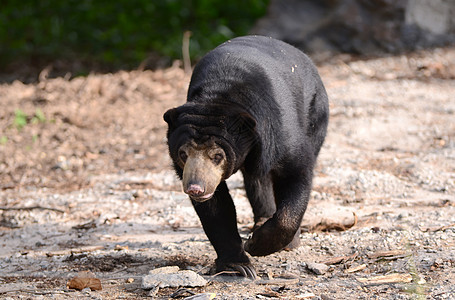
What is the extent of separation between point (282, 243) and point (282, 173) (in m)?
0.44

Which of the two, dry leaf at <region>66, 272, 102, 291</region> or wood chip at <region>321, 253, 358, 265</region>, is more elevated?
dry leaf at <region>66, 272, 102, 291</region>

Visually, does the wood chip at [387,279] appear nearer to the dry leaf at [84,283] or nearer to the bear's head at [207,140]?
the bear's head at [207,140]

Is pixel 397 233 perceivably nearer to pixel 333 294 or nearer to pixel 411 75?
pixel 333 294

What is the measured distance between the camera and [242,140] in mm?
4078

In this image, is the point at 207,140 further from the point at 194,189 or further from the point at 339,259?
the point at 339,259

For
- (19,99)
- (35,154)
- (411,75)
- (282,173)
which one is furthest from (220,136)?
(411,75)

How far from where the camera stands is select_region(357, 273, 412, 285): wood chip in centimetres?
401

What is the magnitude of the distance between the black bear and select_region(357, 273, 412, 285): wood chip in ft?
1.87

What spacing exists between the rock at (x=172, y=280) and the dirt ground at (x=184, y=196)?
0.04 meters

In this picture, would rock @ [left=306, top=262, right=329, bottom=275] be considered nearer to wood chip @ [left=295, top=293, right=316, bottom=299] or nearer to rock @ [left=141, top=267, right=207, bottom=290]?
wood chip @ [left=295, top=293, right=316, bottom=299]

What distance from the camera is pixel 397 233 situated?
16.2 feet

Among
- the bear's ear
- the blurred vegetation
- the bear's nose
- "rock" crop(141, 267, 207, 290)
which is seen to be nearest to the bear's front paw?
"rock" crop(141, 267, 207, 290)


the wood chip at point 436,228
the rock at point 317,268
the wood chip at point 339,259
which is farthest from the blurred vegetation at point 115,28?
the rock at point 317,268

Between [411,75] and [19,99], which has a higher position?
[19,99]
